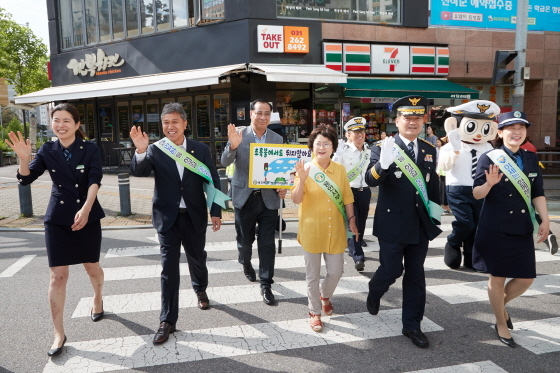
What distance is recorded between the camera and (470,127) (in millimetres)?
5395

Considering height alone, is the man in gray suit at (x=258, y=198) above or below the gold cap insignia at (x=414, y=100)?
below

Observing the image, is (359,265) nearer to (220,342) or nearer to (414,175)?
(414,175)

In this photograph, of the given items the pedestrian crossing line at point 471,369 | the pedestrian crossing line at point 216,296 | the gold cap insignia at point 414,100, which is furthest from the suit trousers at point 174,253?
the gold cap insignia at point 414,100

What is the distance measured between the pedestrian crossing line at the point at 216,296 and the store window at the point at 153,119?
14.7 metres

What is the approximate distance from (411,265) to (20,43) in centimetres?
4583

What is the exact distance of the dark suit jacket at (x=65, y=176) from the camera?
3875 mm

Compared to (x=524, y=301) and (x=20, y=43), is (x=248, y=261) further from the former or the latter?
(x=20, y=43)

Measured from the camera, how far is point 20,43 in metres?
40.4

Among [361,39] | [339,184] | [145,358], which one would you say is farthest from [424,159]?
[361,39]

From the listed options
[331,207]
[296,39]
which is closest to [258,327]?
[331,207]

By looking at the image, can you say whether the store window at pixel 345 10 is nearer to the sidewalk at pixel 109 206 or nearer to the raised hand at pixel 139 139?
the sidewalk at pixel 109 206

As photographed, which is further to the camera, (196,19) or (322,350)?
(196,19)

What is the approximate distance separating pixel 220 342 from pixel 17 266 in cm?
399

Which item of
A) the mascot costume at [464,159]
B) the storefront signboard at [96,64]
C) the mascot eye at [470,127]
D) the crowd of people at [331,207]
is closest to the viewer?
the crowd of people at [331,207]
